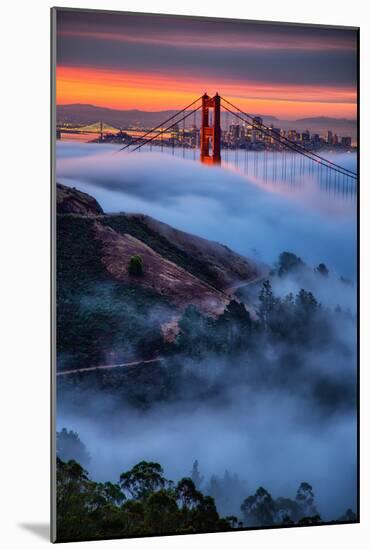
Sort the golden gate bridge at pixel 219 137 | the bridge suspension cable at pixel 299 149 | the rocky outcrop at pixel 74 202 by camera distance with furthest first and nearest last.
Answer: the bridge suspension cable at pixel 299 149 < the golden gate bridge at pixel 219 137 < the rocky outcrop at pixel 74 202

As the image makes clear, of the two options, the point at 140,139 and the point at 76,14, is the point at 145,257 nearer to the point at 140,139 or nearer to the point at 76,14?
the point at 140,139

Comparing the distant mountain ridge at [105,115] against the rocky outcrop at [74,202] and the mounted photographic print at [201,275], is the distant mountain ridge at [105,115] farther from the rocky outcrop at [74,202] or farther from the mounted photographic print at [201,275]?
the rocky outcrop at [74,202]

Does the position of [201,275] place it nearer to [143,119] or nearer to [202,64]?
[143,119]

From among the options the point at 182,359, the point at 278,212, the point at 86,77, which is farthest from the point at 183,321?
the point at 86,77

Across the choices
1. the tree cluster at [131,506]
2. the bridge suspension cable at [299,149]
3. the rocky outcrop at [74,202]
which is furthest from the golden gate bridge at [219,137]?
the tree cluster at [131,506]

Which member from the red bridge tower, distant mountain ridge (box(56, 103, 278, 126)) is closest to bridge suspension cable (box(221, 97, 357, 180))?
the red bridge tower

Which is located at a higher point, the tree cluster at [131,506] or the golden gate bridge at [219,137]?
the golden gate bridge at [219,137]

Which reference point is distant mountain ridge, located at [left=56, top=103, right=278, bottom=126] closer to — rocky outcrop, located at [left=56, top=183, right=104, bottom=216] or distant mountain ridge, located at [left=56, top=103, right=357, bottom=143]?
distant mountain ridge, located at [left=56, top=103, right=357, bottom=143]

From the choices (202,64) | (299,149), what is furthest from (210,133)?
(299,149)

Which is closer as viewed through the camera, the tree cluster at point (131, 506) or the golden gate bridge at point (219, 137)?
the tree cluster at point (131, 506)
